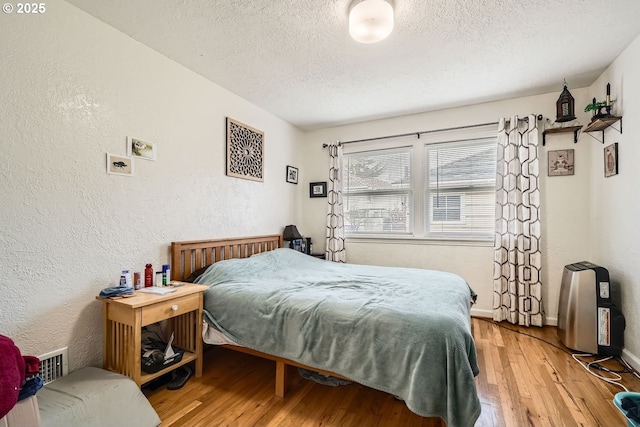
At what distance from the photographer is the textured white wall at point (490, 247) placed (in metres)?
2.92

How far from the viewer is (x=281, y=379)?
1828 mm

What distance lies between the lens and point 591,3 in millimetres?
1775

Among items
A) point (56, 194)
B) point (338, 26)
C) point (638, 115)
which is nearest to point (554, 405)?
point (638, 115)

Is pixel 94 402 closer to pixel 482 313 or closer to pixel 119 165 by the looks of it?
pixel 119 165

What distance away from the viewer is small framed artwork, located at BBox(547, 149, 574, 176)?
295 cm

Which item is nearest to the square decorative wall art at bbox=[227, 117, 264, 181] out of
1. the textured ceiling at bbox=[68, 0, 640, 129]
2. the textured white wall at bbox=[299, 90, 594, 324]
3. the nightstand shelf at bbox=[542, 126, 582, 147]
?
the textured ceiling at bbox=[68, 0, 640, 129]

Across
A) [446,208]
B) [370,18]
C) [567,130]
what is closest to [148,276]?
[370,18]

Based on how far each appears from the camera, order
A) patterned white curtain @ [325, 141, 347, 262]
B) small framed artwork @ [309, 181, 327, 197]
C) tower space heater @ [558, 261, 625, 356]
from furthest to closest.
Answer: small framed artwork @ [309, 181, 327, 197] → patterned white curtain @ [325, 141, 347, 262] → tower space heater @ [558, 261, 625, 356]

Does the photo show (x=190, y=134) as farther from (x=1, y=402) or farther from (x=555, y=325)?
(x=555, y=325)

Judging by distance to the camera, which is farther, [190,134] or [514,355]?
[190,134]

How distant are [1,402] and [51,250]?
0.99 meters

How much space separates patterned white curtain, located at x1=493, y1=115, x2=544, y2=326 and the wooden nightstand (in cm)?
308

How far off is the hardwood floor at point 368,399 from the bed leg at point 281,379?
0.14 feet

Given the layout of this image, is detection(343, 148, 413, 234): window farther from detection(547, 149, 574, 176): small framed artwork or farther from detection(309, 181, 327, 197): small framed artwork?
detection(547, 149, 574, 176): small framed artwork
